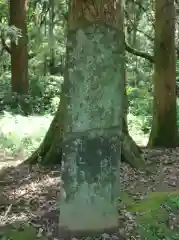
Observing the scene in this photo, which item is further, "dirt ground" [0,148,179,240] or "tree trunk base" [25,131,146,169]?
"tree trunk base" [25,131,146,169]

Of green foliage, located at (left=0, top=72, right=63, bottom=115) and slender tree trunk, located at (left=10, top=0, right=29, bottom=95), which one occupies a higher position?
slender tree trunk, located at (left=10, top=0, right=29, bottom=95)

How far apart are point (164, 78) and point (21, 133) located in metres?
4.93

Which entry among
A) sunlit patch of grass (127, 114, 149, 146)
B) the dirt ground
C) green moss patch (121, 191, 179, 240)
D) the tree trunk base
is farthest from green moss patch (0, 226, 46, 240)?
sunlit patch of grass (127, 114, 149, 146)

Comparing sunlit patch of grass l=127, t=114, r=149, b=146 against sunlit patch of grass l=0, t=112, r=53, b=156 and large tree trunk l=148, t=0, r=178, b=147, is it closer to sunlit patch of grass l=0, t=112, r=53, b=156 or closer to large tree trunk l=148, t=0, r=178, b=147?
sunlit patch of grass l=0, t=112, r=53, b=156

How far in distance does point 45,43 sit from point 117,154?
17407 mm

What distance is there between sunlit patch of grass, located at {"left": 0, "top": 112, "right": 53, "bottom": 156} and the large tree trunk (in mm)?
3441

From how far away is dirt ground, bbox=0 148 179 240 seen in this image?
16.8 ft

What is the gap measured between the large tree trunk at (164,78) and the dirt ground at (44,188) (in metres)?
1.20

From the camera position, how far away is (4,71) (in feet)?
84.9

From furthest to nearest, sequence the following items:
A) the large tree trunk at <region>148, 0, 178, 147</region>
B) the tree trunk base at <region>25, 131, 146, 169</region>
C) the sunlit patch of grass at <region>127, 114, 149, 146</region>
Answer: the sunlit patch of grass at <region>127, 114, 149, 146</region> < the large tree trunk at <region>148, 0, 178, 147</region> < the tree trunk base at <region>25, 131, 146, 169</region>

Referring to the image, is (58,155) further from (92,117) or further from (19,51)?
(19,51)

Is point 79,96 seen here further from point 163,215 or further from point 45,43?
point 45,43

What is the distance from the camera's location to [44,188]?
6355 mm

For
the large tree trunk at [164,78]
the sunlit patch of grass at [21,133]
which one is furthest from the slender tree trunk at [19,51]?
the large tree trunk at [164,78]
